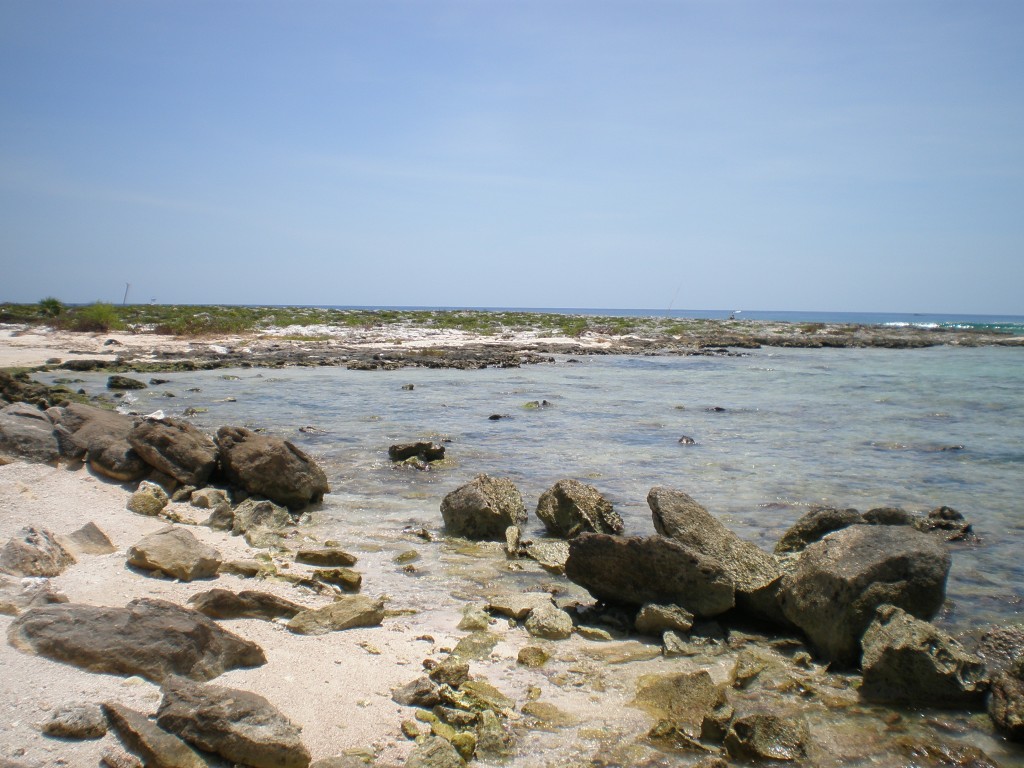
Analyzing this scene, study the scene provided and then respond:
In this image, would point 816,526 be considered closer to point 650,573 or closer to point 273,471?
point 650,573

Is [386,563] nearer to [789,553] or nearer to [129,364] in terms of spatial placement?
[789,553]

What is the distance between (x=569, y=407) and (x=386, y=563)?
43.4 ft

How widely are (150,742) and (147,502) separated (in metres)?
5.43

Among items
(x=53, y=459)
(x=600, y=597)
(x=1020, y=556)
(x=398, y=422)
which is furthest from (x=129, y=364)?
(x=1020, y=556)

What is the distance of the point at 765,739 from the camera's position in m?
4.29

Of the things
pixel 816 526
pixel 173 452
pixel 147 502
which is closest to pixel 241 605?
pixel 147 502

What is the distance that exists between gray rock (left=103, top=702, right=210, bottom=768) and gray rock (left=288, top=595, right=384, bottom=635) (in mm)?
1839

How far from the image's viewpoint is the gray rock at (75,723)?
3.35m

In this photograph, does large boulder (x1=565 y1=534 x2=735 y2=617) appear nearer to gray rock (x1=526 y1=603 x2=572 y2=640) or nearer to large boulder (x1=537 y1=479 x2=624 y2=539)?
gray rock (x1=526 y1=603 x2=572 y2=640)

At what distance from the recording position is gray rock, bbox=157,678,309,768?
3516 mm

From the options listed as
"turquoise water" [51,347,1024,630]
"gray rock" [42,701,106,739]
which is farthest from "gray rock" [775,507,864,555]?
"gray rock" [42,701,106,739]

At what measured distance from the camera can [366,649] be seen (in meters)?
5.20

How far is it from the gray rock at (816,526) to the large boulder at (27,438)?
863 cm

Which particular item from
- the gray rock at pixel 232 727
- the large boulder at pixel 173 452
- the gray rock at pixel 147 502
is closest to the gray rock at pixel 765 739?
the gray rock at pixel 232 727
